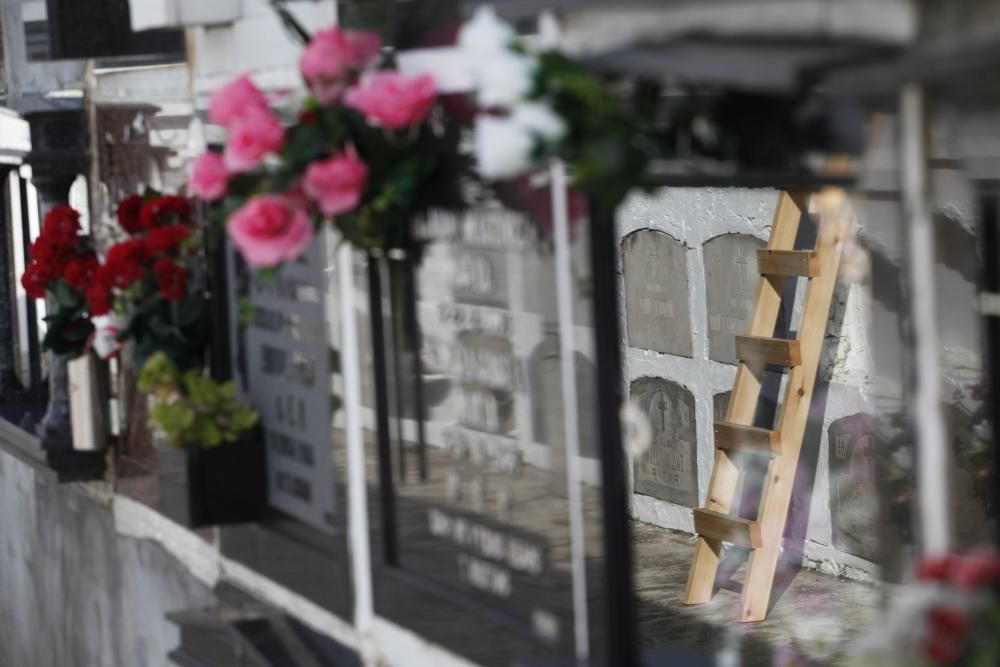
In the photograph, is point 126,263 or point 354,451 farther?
point 126,263

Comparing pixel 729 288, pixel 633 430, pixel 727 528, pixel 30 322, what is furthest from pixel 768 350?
pixel 30 322

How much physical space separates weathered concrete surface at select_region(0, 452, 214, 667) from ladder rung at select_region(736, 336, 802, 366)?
2.51 m

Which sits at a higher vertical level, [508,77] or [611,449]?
[508,77]

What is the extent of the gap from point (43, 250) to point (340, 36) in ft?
9.79

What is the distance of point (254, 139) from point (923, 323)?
1.60m

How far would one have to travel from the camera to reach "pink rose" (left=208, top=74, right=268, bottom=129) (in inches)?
173

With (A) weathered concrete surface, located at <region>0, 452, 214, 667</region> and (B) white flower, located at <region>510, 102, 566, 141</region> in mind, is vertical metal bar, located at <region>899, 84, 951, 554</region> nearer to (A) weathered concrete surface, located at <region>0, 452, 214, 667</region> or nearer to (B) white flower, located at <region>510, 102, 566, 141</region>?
(B) white flower, located at <region>510, 102, 566, 141</region>

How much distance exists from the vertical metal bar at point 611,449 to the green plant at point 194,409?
2048 millimetres

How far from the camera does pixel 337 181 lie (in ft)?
13.9

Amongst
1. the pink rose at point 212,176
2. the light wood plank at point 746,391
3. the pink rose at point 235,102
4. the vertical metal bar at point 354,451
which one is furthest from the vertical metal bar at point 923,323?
the light wood plank at point 746,391

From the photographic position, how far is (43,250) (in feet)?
23.2

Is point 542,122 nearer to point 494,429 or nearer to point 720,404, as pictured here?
point 494,429

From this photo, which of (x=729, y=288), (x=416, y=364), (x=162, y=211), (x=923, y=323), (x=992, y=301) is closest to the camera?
(x=923, y=323)

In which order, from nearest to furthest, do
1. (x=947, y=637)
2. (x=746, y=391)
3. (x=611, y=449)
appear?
(x=947, y=637), (x=611, y=449), (x=746, y=391)
